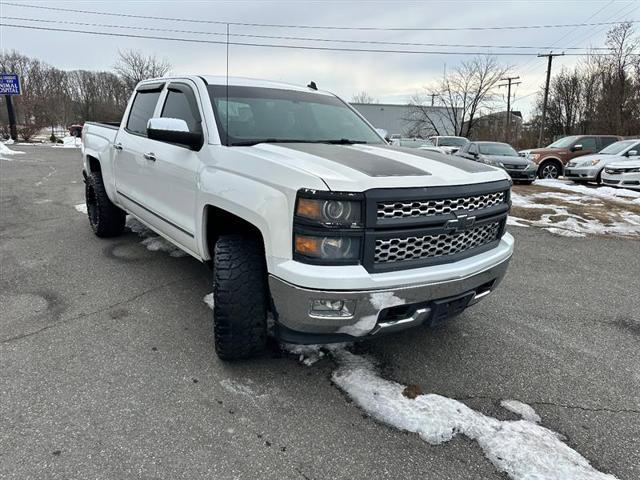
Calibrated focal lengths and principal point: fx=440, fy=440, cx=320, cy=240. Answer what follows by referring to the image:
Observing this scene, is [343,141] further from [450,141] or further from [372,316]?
[450,141]

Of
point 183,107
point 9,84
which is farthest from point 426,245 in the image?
point 9,84

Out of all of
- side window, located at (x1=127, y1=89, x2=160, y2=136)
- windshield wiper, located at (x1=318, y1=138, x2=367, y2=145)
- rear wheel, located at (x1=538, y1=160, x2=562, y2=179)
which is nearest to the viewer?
windshield wiper, located at (x1=318, y1=138, x2=367, y2=145)

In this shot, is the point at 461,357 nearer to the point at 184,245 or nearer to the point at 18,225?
the point at 184,245

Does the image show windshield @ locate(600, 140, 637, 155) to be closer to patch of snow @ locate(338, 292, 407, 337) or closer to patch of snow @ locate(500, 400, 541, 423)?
patch of snow @ locate(500, 400, 541, 423)

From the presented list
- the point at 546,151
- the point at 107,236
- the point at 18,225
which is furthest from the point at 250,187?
the point at 546,151

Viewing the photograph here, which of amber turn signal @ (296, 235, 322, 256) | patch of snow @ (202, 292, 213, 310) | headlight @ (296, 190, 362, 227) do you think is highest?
headlight @ (296, 190, 362, 227)

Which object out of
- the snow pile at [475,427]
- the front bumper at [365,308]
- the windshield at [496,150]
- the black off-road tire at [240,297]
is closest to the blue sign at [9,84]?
the windshield at [496,150]

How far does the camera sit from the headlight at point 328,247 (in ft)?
7.19

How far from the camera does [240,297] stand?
251 centimetres

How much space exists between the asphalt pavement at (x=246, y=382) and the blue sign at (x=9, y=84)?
27639 millimetres

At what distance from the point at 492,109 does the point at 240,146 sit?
53.1 metres

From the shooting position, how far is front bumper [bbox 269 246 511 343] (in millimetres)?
2219

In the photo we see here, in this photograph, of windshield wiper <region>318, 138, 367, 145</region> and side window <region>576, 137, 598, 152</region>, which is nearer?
windshield wiper <region>318, 138, 367, 145</region>

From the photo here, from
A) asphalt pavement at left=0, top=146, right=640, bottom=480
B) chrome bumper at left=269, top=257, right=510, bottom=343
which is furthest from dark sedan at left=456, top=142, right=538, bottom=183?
chrome bumper at left=269, top=257, right=510, bottom=343
